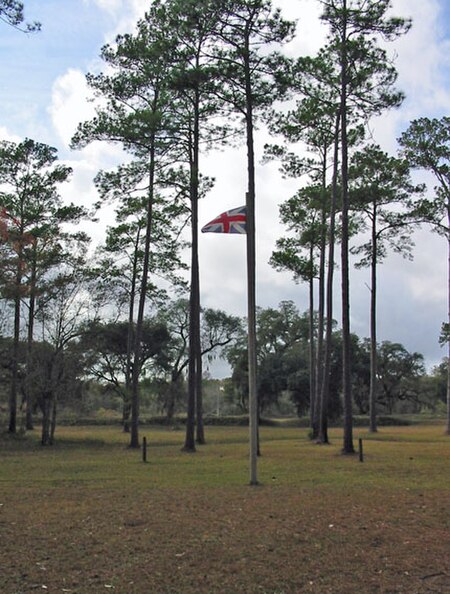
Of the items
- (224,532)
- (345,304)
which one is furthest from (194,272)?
(224,532)

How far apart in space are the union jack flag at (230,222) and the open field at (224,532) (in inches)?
203

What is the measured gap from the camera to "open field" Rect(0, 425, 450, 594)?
5871mm

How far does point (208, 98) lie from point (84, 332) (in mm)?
10928

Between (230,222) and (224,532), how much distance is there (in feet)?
22.9

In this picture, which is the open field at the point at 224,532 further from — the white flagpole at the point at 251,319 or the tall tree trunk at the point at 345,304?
the tall tree trunk at the point at 345,304

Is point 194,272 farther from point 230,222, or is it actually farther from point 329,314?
point 230,222

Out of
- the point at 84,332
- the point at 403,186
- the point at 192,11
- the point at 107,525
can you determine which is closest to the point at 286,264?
the point at 403,186

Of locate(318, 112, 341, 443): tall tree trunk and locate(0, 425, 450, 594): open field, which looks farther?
locate(318, 112, 341, 443): tall tree trunk

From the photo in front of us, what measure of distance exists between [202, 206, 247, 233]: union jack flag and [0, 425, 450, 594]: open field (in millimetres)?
5169

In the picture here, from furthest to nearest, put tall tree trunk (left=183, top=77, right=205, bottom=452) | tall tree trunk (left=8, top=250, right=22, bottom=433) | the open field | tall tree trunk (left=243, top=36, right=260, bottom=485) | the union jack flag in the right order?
1. tall tree trunk (left=8, top=250, right=22, bottom=433)
2. tall tree trunk (left=183, top=77, right=205, bottom=452)
3. the union jack flag
4. tall tree trunk (left=243, top=36, right=260, bottom=485)
5. the open field

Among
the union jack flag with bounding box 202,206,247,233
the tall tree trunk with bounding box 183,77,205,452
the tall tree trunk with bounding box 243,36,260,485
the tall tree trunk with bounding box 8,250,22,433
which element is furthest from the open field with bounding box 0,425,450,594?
the tall tree trunk with bounding box 8,250,22,433

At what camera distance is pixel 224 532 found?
7.76 m

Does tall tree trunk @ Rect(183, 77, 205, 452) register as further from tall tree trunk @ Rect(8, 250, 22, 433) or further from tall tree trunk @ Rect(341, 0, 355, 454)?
tall tree trunk @ Rect(8, 250, 22, 433)

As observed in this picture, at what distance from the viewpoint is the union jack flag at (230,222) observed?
43.0 ft
